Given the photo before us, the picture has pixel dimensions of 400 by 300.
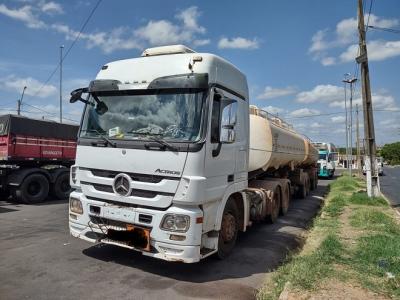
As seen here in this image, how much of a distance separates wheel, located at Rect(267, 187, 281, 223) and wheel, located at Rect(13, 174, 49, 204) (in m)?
8.22

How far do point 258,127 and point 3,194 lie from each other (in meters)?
9.94

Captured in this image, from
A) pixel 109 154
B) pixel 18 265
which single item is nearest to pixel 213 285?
pixel 109 154

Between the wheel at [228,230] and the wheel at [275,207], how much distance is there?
3.42 m

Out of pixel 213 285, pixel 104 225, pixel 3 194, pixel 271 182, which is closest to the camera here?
pixel 213 285

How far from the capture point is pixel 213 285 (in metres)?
5.37

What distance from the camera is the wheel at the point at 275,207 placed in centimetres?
1014

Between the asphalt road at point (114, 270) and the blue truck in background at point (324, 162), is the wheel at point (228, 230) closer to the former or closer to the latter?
the asphalt road at point (114, 270)

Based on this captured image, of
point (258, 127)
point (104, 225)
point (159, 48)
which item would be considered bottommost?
point (104, 225)

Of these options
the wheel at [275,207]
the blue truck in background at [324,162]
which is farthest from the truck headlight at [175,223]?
the blue truck in background at [324,162]

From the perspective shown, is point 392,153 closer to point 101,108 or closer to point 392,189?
point 392,189

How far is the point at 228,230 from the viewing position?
21.4 feet

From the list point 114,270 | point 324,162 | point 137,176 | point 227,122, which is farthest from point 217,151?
point 324,162

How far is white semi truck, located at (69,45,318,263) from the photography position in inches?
208

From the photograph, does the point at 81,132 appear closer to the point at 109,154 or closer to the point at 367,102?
the point at 109,154
